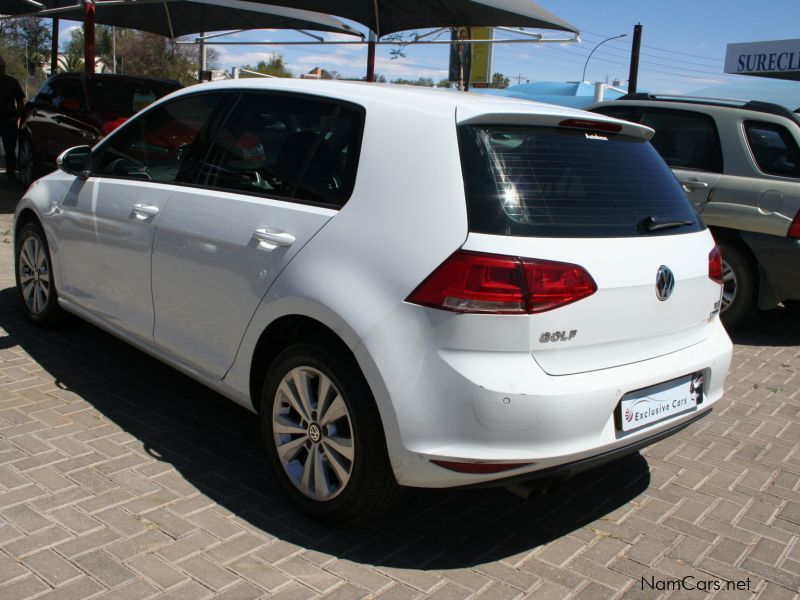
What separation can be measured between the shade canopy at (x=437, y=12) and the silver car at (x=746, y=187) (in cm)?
498

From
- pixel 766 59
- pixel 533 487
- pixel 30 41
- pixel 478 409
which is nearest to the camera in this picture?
pixel 478 409

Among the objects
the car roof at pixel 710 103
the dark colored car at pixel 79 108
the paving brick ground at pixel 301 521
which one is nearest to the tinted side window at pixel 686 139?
the car roof at pixel 710 103

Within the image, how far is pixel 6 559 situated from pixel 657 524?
257 cm

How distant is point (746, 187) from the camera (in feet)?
21.5

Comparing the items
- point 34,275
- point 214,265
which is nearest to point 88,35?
point 34,275

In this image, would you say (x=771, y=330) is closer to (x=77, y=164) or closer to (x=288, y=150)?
(x=288, y=150)

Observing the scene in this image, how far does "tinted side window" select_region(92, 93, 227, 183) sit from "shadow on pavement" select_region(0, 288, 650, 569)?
1217mm

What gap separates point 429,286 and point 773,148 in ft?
16.1

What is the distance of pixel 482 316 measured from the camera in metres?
2.75

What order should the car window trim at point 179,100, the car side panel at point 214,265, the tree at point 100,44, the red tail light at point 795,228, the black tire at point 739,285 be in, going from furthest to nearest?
the tree at point 100,44 → the black tire at point 739,285 → the red tail light at point 795,228 → the car window trim at point 179,100 → the car side panel at point 214,265

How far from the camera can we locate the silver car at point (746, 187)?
639cm

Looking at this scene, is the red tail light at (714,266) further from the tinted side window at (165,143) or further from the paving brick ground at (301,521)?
the tinted side window at (165,143)

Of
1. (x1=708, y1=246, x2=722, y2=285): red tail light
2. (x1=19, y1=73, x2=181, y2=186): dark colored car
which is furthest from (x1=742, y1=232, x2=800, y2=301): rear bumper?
(x1=19, y1=73, x2=181, y2=186): dark colored car
